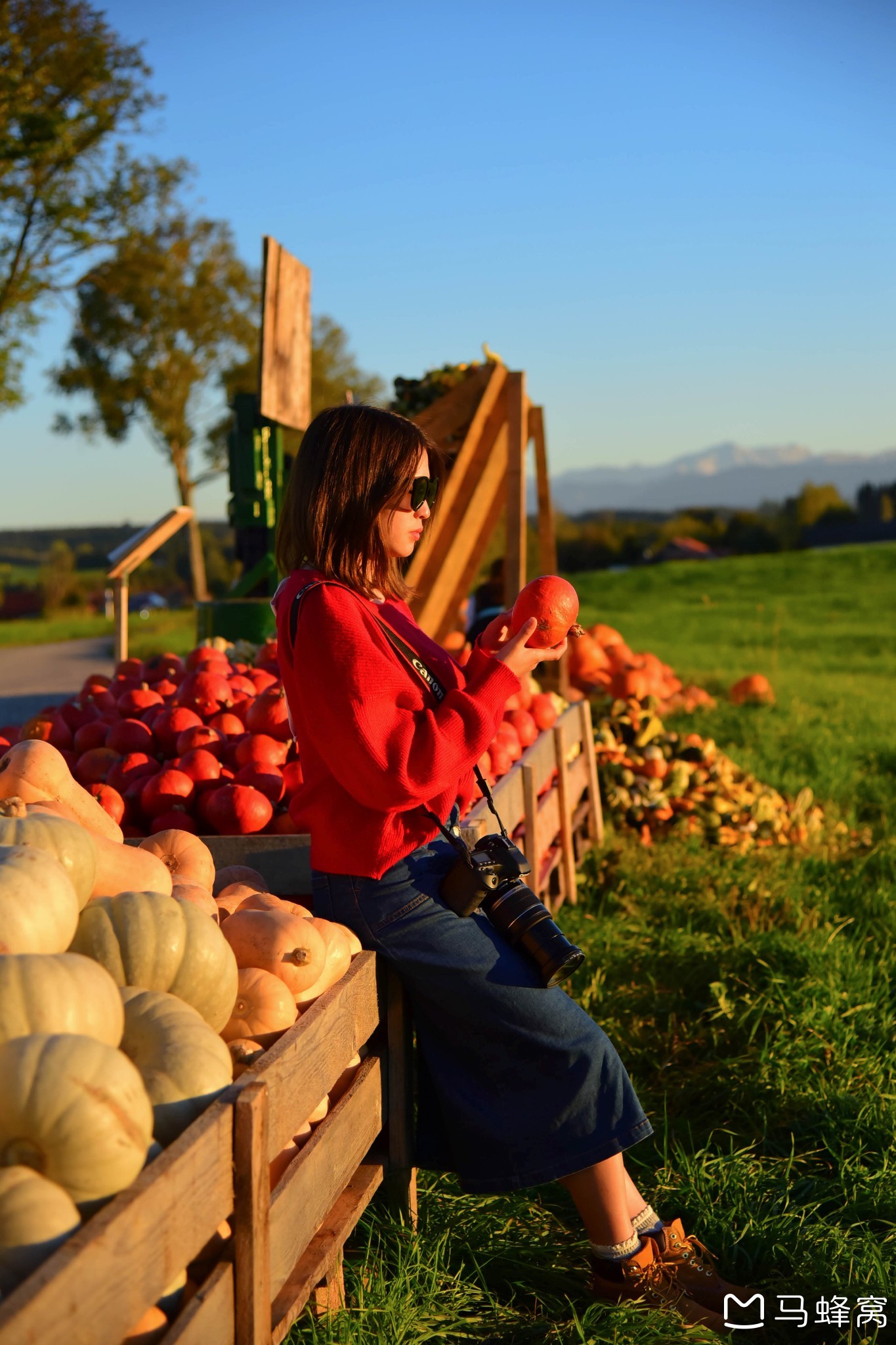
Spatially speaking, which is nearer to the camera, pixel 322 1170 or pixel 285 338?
pixel 322 1170

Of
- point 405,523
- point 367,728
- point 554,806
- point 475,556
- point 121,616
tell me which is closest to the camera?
point 367,728

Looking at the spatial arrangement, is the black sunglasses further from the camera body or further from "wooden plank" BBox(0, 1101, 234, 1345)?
"wooden plank" BBox(0, 1101, 234, 1345)

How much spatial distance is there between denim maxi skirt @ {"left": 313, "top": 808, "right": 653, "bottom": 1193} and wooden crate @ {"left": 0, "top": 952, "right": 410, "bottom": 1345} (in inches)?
5.0

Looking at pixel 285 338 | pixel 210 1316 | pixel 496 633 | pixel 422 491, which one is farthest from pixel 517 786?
pixel 285 338

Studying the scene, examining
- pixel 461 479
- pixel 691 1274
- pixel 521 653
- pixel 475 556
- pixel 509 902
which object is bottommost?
pixel 691 1274

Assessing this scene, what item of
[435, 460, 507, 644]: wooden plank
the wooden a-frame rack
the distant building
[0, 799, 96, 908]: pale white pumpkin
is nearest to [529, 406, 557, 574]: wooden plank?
the wooden a-frame rack

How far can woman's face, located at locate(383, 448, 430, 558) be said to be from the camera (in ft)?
8.77

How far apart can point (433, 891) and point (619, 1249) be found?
892 mm

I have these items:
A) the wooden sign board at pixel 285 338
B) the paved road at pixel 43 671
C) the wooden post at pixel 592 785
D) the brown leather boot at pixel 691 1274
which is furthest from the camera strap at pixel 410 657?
the paved road at pixel 43 671

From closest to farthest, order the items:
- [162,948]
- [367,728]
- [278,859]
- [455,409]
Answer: [162,948], [367,728], [278,859], [455,409]

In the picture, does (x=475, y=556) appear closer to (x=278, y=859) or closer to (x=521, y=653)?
(x=278, y=859)

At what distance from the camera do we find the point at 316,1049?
7.16 ft

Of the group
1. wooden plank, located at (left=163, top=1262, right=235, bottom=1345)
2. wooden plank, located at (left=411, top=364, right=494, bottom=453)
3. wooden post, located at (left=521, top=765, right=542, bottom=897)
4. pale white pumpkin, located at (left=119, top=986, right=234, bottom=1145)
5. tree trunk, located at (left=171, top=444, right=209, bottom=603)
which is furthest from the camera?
tree trunk, located at (left=171, top=444, right=209, bottom=603)

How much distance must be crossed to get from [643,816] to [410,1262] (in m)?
4.25
